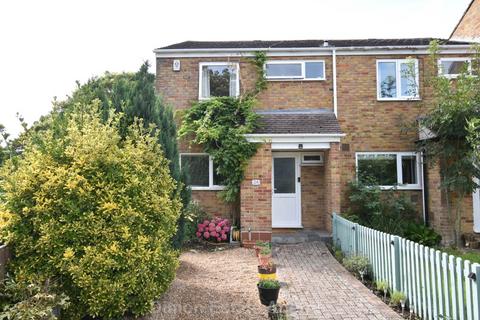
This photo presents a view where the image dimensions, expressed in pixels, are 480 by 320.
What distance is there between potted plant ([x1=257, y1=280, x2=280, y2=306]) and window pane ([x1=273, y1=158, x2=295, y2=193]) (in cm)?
715

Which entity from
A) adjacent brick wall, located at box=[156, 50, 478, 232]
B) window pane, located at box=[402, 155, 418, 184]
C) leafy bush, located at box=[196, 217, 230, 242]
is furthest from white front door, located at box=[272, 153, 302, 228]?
window pane, located at box=[402, 155, 418, 184]

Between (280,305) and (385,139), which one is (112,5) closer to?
(280,305)

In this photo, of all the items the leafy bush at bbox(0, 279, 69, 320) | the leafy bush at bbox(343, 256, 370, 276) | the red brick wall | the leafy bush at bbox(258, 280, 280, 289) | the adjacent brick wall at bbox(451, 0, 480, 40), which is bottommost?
the leafy bush at bbox(343, 256, 370, 276)

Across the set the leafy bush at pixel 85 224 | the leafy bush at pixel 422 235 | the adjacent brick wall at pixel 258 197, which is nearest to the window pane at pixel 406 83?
the leafy bush at pixel 422 235

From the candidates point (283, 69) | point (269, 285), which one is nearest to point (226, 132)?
point (283, 69)

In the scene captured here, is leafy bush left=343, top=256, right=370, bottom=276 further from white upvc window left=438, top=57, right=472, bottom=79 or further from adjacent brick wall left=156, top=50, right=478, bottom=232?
white upvc window left=438, top=57, right=472, bottom=79

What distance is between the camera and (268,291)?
5.52 metres

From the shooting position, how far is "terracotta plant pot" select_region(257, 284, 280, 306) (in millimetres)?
5520

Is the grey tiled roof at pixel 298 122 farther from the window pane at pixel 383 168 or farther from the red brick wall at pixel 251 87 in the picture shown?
the window pane at pixel 383 168

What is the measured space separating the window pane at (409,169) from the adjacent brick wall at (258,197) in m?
5.11

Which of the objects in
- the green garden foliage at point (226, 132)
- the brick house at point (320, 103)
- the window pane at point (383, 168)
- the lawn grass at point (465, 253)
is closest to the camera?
the lawn grass at point (465, 253)

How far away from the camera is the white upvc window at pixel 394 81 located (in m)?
12.6

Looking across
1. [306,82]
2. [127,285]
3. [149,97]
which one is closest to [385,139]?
[306,82]

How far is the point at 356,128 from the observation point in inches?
501
